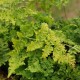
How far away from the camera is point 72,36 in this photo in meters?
4.23

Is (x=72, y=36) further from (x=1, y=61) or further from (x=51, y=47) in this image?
(x=1, y=61)

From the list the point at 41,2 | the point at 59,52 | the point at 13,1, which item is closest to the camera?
the point at 59,52

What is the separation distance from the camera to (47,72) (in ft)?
12.4

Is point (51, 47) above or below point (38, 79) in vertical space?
above

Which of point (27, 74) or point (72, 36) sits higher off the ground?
point (72, 36)

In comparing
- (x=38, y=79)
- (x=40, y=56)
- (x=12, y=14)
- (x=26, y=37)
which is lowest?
(x=38, y=79)

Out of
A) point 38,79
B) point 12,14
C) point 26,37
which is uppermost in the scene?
point 12,14

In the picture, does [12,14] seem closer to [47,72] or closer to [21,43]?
[21,43]

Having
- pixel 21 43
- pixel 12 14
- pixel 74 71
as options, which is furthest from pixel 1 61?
pixel 74 71

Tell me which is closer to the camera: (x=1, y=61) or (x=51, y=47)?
(x=51, y=47)

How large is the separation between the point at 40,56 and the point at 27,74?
30cm

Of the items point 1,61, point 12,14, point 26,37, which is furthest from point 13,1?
point 1,61

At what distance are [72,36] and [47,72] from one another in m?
0.75

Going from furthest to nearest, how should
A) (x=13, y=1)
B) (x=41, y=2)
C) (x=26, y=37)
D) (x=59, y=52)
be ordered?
(x=41, y=2) < (x=13, y=1) < (x=26, y=37) < (x=59, y=52)
